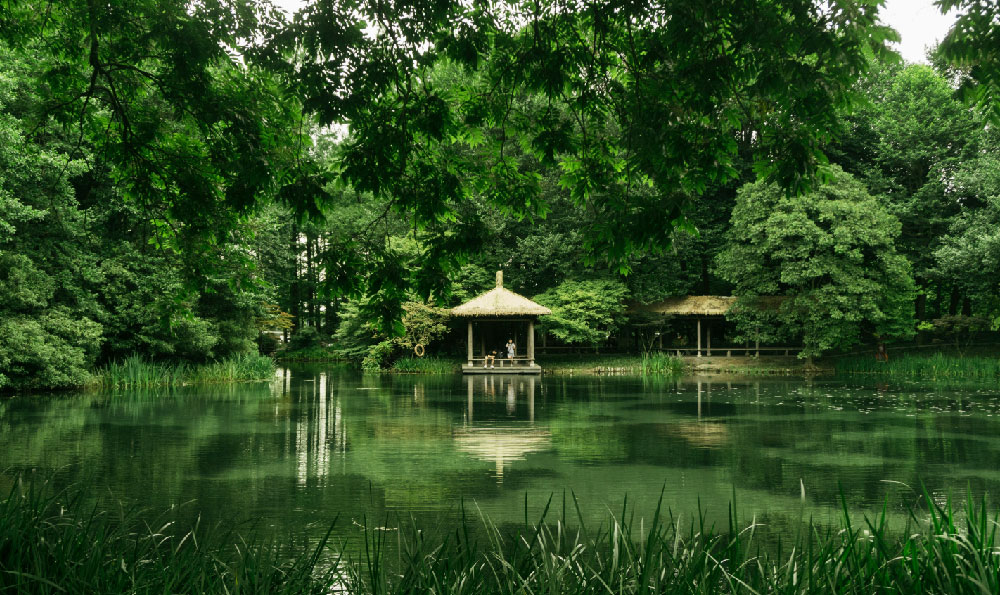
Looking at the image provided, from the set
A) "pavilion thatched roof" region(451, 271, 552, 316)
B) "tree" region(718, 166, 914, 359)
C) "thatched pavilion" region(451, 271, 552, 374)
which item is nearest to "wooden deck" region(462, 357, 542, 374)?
"thatched pavilion" region(451, 271, 552, 374)

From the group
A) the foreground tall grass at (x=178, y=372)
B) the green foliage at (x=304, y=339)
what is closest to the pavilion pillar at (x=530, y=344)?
the foreground tall grass at (x=178, y=372)

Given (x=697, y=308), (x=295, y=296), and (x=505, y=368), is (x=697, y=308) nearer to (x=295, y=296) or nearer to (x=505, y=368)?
(x=505, y=368)

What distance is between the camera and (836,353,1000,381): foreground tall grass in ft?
83.1

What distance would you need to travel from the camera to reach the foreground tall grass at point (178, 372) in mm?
20953

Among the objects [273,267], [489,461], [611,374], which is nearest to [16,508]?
[489,461]

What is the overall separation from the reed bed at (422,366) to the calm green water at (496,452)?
38.3 feet

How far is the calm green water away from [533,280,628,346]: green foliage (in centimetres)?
1208

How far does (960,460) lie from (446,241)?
802cm

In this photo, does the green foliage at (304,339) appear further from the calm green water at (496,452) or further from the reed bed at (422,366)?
the calm green water at (496,452)

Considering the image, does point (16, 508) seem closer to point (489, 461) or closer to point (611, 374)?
point (489, 461)

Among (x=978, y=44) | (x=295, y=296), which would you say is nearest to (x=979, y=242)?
(x=978, y=44)

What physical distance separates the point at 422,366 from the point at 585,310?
738 cm

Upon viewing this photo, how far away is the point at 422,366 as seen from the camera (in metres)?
30.8

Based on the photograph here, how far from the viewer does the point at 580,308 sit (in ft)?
102
